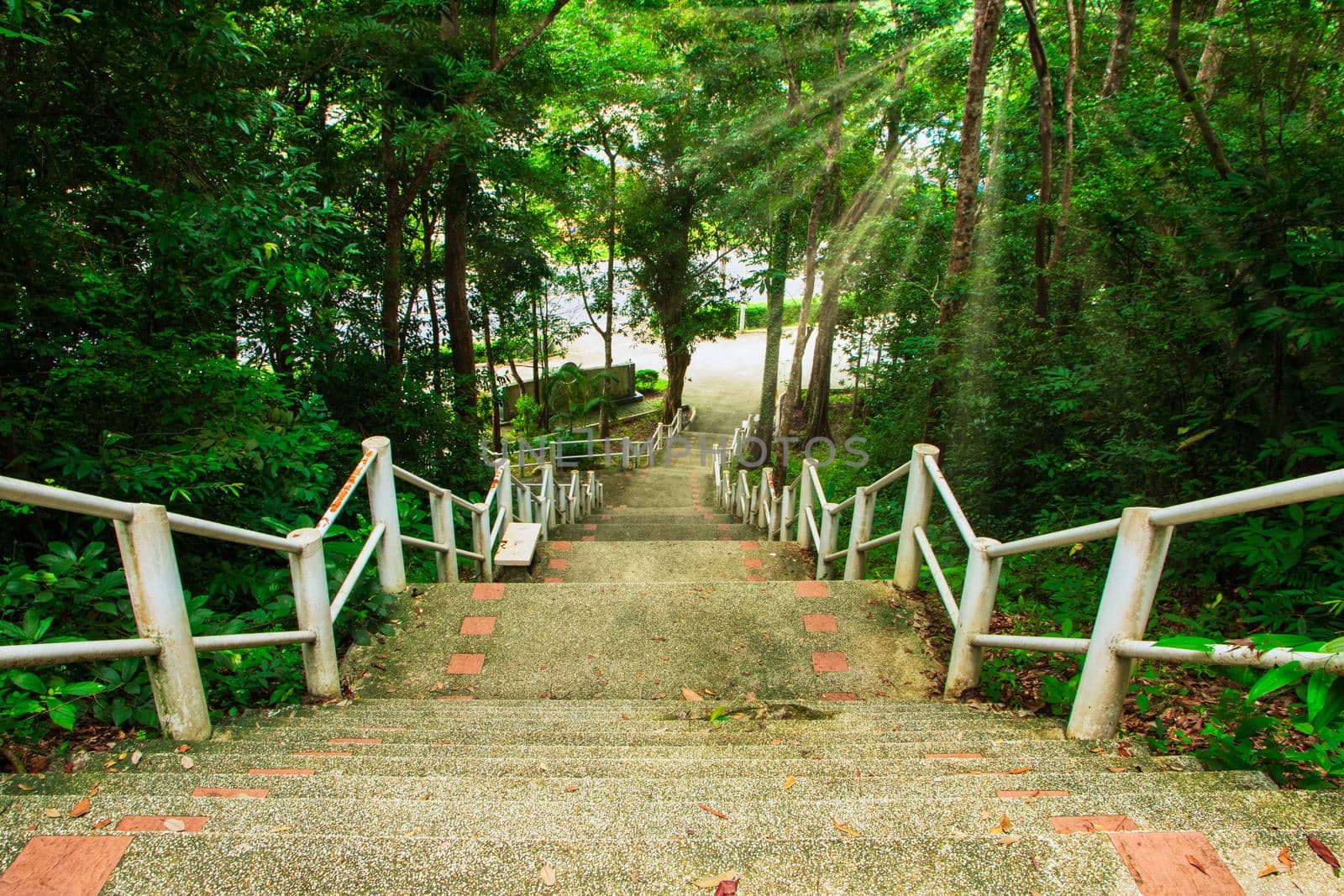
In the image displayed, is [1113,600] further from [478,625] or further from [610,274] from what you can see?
[610,274]

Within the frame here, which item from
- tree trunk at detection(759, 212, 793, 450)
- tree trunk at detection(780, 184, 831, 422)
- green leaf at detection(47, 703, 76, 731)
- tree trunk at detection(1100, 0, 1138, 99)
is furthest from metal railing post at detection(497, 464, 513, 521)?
tree trunk at detection(780, 184, 831, 422)

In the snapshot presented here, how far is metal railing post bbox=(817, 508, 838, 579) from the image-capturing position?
210 inches

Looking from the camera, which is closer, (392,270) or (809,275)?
(392,270)

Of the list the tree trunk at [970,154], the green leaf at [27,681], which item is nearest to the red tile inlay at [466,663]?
the green leaf at [27,681]

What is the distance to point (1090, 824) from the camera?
1.46 metres

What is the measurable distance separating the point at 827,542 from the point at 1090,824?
13.1 ft

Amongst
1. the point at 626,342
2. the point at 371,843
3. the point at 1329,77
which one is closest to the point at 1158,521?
the point at 371,843

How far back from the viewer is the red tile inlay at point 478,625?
348 cm

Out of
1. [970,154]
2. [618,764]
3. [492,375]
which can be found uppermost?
[970,154]

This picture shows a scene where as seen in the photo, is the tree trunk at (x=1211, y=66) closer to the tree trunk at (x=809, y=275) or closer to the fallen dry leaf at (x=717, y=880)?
the tree trunk at (x=809, y=275)

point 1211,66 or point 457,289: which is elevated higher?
point 1211,66

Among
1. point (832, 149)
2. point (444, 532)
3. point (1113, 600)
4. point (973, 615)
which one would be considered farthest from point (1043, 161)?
point (444, 532)

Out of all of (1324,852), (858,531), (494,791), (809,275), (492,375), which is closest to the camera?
(1324,852)

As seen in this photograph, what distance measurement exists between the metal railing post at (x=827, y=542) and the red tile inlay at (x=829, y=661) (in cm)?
206
